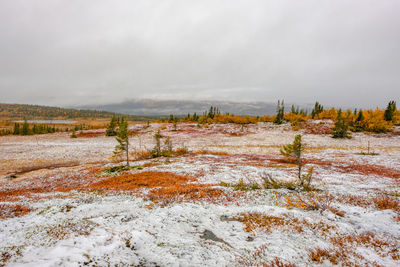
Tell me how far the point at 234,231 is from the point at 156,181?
34.0 ft

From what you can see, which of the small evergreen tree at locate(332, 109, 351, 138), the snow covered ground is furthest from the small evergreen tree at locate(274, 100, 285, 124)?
the snow covered ground

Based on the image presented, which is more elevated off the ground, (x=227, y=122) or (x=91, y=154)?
(x=227, y=122)

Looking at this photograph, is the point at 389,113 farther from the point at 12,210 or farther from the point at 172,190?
the point at 12,210

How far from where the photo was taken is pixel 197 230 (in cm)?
768

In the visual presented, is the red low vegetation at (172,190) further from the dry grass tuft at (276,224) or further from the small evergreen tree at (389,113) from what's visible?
the small evergreen tree at (389,113)

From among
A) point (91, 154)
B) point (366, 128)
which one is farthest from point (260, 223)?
point (366, 128)

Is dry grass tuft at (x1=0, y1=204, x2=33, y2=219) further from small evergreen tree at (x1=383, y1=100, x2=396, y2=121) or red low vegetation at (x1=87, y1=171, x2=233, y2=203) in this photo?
small evergreen tree at (x1=383, y1=100, x2=396, y2=121)

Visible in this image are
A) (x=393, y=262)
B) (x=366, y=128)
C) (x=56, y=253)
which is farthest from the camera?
(x=366, y=128)

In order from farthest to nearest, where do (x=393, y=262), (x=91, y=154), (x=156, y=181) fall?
(x=91, y=154)
(x=156, y=181)
(x=393, y=262)

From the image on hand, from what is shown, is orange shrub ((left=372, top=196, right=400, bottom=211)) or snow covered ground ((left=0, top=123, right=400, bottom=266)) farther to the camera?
orange shrub ((left=372, top=196, right=400, bottom=211))

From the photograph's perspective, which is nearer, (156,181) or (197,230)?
(197,230)

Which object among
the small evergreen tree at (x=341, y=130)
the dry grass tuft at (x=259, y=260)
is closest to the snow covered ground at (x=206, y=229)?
the dry grass tuft at (x=259, y=260)

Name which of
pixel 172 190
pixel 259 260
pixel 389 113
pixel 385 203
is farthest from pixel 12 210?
pixel 389 113

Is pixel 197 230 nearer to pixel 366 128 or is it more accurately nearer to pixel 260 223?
pixel 260 223
